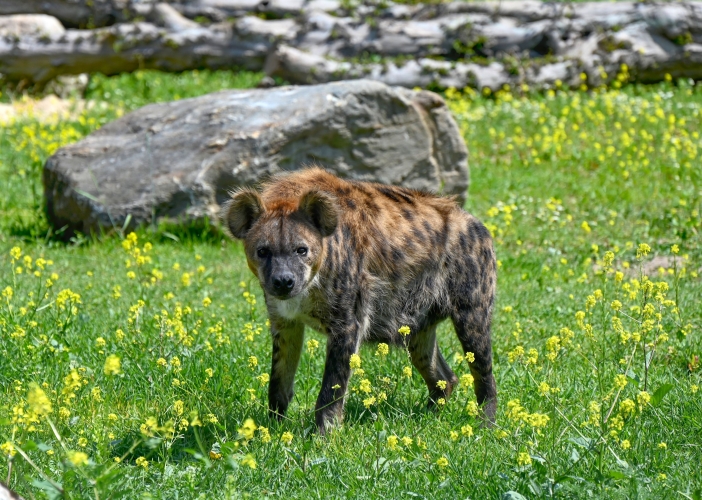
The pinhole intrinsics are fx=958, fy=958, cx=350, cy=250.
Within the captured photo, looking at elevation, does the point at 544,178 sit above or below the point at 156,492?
below

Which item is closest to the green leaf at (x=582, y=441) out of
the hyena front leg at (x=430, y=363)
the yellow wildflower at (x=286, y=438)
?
the yellow wildflower at (x=286, y=438)

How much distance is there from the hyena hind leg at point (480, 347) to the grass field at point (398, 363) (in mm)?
131

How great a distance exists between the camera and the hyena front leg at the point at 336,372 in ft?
17.8

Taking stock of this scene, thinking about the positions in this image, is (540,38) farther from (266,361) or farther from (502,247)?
(266,361)

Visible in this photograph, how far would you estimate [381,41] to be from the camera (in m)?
15.5

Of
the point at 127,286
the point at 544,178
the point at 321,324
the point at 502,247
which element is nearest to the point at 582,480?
the point at 321,324

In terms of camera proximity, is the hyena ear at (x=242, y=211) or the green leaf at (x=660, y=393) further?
the hyena ear at (x=242, y=211)

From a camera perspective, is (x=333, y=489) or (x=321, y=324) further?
(x=321, y=324)

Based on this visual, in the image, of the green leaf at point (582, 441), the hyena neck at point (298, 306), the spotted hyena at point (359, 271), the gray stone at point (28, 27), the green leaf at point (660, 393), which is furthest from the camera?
the gray stone at point (28, 27)

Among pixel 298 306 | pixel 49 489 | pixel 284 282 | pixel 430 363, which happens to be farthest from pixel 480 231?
pixel 49 489

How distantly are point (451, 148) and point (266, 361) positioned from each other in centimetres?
493

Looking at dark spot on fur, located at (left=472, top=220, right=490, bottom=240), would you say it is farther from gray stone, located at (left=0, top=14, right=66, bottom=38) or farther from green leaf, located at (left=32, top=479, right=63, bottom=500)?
gray stone, located at (left=0, top=14, right=66, bottom=38)

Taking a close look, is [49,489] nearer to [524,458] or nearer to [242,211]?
[524,458]

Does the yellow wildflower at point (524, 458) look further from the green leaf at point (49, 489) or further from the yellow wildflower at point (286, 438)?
the green leaf at point (49, 489)
